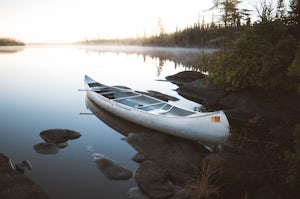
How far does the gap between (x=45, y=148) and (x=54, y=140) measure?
637mm

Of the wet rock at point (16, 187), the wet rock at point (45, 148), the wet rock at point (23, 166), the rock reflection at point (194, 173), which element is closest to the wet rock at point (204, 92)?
the rock reflection at point (194, 173)

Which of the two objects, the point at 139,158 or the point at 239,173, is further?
the point at 139,158

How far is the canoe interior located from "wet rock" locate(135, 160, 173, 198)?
3.18 meters

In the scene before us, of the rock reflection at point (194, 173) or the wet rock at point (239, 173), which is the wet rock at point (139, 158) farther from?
the wet rock at point (239, 173)

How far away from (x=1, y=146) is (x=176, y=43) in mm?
79653

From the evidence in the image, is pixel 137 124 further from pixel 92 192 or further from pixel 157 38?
pixel 157 38

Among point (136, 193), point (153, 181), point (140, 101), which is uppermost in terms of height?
point (140, 101)

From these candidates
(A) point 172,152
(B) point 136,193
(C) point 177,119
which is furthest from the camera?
(C) point 177,119

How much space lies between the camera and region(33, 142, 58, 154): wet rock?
8452mm

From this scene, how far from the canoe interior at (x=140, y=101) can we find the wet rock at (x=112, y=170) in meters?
2.97

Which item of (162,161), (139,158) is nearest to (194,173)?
(162,161)

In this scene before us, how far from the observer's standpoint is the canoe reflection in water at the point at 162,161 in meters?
6.22

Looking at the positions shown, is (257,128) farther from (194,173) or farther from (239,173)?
(239,173)

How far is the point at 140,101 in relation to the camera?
1267 cm
